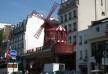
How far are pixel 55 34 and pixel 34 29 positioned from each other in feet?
93.8

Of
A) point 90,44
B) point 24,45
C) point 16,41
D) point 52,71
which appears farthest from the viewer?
point 16,41

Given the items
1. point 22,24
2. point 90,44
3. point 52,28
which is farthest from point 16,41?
point 90,44

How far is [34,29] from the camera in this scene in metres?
124

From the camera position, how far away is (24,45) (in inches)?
4774

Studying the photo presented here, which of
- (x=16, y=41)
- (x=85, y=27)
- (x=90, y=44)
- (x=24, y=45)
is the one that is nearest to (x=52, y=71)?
(x=90, y=44)

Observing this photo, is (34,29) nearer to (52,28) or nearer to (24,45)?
(24,45)

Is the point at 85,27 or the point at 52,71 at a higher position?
the point at 85,27

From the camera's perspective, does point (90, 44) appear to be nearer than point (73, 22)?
Yes

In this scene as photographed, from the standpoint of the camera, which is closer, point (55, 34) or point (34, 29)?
point (55, 34)

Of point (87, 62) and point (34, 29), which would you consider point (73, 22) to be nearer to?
point (87, 62)

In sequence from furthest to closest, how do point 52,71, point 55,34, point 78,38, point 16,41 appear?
point 16,41
point 55,34
point 78,38
point 52,71

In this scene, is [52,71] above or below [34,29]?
below

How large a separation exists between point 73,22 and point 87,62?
40.7 ft

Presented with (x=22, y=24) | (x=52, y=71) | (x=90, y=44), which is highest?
(x=22, y=24)
